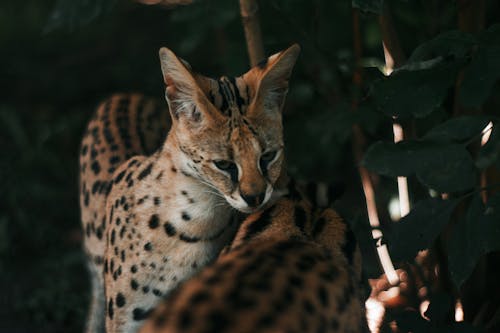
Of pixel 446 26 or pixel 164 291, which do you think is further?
pixel 446 26

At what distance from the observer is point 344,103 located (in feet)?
9.83

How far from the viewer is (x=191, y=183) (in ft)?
8.57

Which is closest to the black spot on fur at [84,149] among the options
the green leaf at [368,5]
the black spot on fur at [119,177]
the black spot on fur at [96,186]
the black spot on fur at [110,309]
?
the black spot on fur at [96,186]

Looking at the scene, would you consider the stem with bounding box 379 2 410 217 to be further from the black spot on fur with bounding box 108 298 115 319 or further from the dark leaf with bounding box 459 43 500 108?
the black spot on fur with bounding box 108 298 115 319

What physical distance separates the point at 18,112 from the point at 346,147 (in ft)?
8.63

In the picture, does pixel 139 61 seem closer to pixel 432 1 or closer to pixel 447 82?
pixel 432 1

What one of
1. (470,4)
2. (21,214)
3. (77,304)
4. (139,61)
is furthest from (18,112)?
(470,4)

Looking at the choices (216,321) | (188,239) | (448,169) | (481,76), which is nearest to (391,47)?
(481,76)

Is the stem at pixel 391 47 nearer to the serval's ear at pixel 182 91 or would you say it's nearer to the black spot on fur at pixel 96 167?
the serval's ear at pixel 182 91

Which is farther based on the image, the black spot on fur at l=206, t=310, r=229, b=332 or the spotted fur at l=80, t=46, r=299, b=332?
the spotted fur at l=80, t=46, r=299, b=332

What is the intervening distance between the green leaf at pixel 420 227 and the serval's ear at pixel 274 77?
63 centimetres

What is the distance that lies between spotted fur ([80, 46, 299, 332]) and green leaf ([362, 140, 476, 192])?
1.46 ft

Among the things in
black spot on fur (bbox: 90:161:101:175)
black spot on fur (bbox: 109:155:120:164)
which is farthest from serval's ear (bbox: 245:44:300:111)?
black spot on fur (bbox: 90:161:101:175)

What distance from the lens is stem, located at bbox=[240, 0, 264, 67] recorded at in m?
2.61
